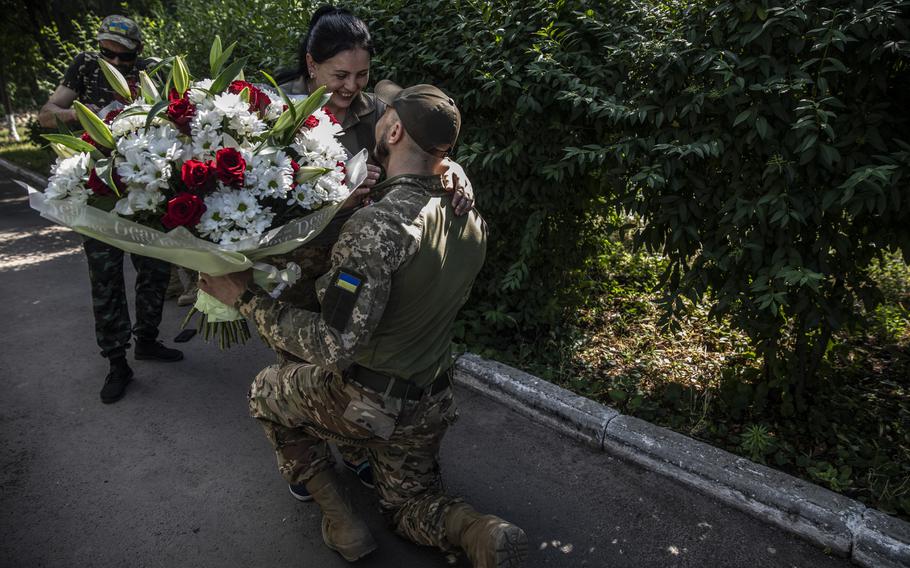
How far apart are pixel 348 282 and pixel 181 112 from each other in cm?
81

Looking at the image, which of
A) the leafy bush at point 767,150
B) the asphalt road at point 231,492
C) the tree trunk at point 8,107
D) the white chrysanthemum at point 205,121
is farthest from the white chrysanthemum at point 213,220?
the tree trunk at point 8,107

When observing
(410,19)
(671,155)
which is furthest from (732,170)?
(410,19)

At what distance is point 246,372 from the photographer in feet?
14.7

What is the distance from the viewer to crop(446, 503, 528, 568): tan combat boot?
222cm

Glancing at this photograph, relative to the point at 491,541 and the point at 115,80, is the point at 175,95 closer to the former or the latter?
the point at 115,80

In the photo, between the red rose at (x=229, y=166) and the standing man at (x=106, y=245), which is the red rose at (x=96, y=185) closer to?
the red rose at (x=229, y=166)

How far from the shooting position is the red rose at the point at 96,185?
6.90ft

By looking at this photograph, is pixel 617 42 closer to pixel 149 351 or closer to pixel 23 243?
pixel 149 351

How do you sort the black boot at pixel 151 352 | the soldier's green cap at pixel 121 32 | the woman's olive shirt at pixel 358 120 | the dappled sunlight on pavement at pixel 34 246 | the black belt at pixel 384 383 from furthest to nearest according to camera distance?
the dappled sunlight on pavement at pixel 34 246
the black boot at pixel 151 352
the soldier's green cap at pixel 121 32
the woman's olive shirt at pixel 358 120
the black belt at pixel 384 383

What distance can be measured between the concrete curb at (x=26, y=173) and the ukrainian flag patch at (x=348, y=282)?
12258 millimetres

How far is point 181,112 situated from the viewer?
213 centimetres

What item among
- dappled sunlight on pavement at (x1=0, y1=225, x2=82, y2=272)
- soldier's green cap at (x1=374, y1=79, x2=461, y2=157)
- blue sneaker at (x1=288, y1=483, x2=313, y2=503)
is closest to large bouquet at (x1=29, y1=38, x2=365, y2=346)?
soldier's green cap at (x1=374, y1=79, x2=461, y2=157)

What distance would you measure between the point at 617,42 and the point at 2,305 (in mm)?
5884

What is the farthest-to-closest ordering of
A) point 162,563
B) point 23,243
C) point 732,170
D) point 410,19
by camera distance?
1. point 23,243
2. point 410,19
3. point 732,170
4. point 162,563
